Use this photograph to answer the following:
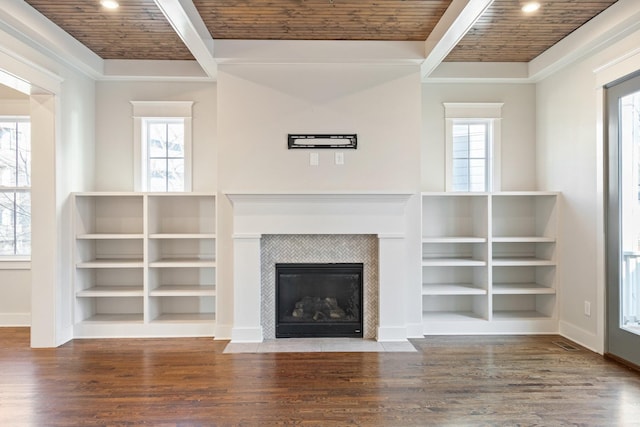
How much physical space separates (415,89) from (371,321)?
244cm

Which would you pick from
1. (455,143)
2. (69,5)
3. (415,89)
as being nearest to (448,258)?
(455,143)

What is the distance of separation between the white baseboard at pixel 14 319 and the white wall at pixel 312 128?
8.01 ft

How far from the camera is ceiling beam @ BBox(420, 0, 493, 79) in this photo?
3.07m

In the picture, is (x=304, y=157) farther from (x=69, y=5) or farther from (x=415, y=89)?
(x=69, y=5)

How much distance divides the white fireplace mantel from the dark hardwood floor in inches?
14.9

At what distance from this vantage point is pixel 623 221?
3.52 meters

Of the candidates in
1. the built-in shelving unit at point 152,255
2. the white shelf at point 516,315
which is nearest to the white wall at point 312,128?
the built-in shelving unit at point 152,255

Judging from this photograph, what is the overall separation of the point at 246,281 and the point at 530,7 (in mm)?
3518

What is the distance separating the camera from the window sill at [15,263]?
4.80m

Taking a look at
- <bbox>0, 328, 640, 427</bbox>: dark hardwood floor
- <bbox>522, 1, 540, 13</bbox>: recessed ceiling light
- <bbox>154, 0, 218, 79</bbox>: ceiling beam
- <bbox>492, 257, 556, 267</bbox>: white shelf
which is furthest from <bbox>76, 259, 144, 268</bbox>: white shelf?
<bbox>522, 1, 540, 13</bbox>: recessed ceiling light

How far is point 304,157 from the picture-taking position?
4234 millimetres

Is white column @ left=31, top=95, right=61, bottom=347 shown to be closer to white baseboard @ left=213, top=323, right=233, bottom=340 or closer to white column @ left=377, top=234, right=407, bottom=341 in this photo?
white baseboard @ left=213, top=323, right=233, bottom=340

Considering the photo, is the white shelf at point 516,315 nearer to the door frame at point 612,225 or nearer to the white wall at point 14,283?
the door frame at point 612,225

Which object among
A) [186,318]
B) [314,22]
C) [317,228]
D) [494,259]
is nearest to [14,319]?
[186,318]
